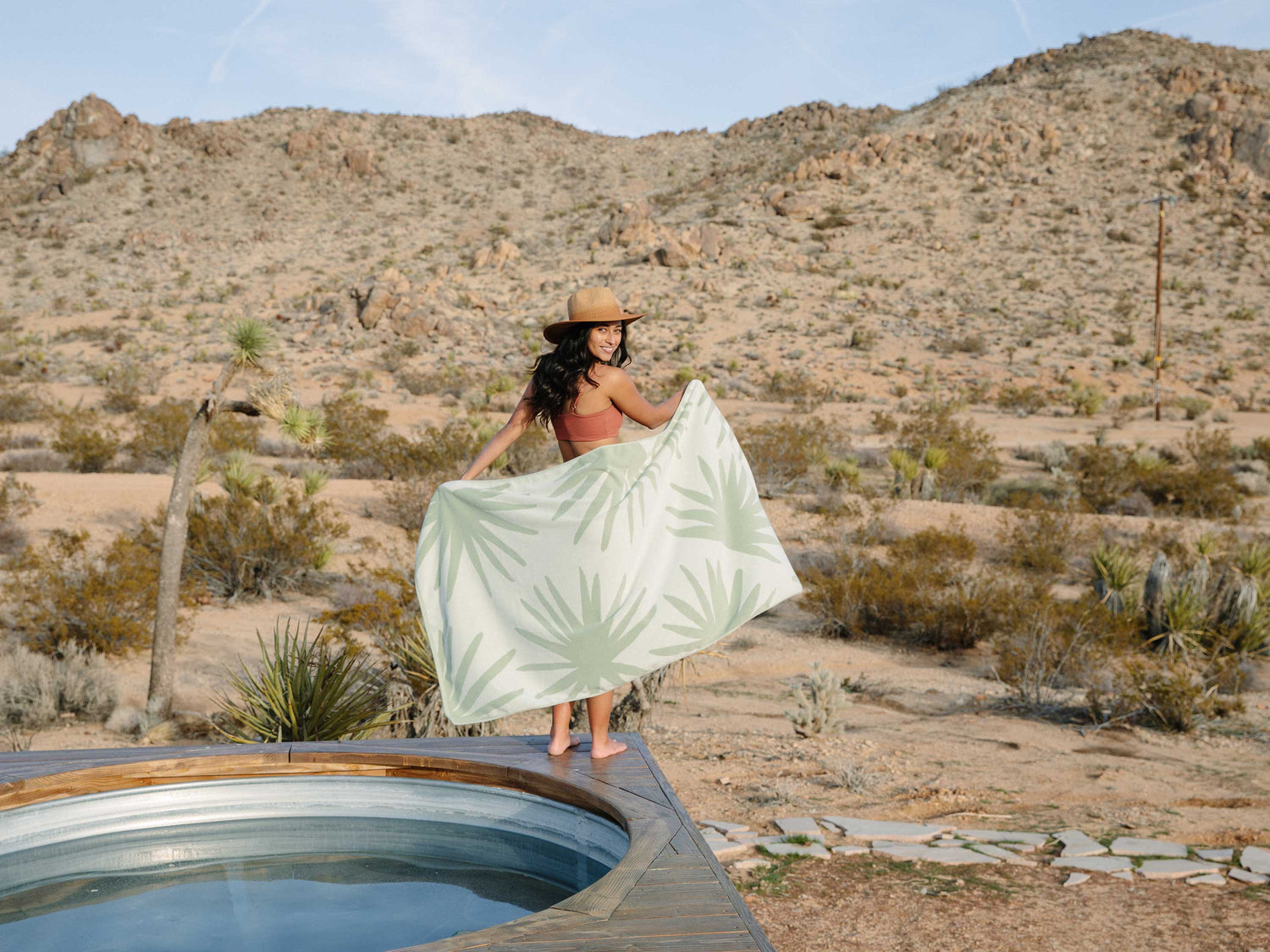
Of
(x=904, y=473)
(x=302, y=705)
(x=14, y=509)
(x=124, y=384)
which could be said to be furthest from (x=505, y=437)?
(x=124, y=384)

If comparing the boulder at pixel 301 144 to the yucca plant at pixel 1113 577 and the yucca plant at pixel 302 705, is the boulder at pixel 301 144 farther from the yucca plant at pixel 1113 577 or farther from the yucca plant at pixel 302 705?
the yucca plant at pixel 302 705

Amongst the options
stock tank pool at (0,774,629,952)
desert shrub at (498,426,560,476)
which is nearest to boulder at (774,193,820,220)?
desert shrub at (498,426,560,476)

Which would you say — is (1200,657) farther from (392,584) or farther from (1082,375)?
(1082,375)

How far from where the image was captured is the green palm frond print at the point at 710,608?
162 inches

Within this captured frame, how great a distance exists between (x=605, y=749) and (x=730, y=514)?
1.12 metres

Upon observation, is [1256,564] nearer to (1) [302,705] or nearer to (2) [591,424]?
(2) [591,424]

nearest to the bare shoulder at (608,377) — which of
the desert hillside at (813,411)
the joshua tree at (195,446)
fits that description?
the desert hillside at (813,411)

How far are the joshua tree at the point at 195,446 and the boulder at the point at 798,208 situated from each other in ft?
132

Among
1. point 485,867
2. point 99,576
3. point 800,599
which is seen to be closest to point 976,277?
point 800,599

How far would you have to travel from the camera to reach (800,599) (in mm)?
12148

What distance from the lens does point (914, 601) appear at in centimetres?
1113

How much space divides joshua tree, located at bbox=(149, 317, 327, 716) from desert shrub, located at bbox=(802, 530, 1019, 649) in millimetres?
6318

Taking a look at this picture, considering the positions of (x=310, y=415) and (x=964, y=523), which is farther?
(x=964, y=523)

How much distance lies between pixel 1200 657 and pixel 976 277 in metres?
32.2
